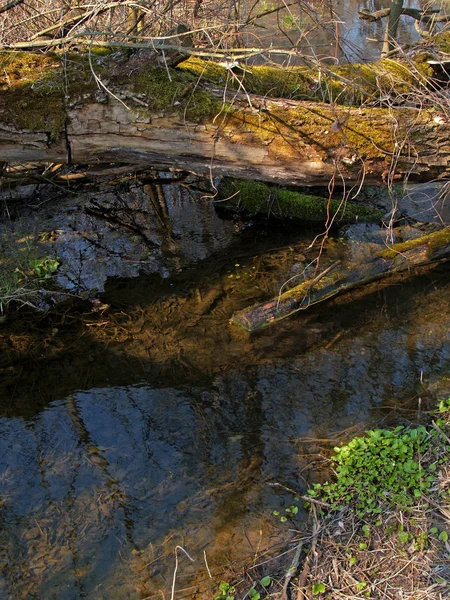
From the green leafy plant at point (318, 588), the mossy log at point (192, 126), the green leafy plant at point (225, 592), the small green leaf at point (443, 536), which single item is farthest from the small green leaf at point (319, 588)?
the mossy log at point (192, 126)

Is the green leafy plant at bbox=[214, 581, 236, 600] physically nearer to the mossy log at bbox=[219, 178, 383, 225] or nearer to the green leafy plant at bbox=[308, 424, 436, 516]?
the green leafy plant at bbox=[308, 424, 436, 516]

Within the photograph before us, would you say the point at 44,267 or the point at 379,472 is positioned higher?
the point at 44,267

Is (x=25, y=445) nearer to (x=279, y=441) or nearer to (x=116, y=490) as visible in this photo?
(x=116, y=490)

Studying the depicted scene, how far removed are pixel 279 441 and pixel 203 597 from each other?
121cm

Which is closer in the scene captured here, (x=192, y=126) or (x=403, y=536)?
(x=403, y=536)

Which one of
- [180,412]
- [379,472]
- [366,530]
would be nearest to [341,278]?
[180,412]

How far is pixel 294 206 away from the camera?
22.1ft

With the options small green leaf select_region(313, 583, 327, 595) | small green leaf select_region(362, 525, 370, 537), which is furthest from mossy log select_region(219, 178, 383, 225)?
small green leaf select_region(313, 583, 327, 595)

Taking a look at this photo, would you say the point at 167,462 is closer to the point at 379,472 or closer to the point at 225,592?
the point at 225,592

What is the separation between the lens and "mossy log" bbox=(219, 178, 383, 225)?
664cm

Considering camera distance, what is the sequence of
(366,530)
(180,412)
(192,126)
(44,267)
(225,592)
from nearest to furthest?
(225,592) → (366,530) → (180,412) → (192,126) → (44,267)

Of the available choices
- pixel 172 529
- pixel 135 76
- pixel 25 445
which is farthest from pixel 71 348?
pixel 135 76

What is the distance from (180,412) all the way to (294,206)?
3660 mm

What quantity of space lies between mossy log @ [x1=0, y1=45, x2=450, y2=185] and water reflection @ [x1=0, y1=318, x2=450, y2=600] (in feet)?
5.40
